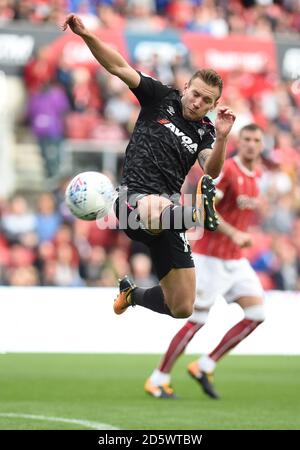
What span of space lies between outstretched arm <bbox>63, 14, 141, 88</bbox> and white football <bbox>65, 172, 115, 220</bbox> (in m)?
0.87

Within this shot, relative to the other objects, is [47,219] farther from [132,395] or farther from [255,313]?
[132,395]

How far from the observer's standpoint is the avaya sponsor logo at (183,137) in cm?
870

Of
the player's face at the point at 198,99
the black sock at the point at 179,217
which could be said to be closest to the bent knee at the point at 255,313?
the black sock at the point at 179,217

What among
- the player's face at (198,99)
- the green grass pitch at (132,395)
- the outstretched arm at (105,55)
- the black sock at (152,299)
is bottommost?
the green grass pitch at (132,395)

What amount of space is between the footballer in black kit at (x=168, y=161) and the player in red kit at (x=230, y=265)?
63.6 inches

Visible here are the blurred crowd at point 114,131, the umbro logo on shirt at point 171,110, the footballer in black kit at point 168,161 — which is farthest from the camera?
the blurred crowd at point 114,131

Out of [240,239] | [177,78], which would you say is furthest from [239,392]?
[177,78]

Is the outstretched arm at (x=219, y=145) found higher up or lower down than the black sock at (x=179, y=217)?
higher up

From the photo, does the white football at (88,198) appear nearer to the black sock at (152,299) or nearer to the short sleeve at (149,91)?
the short sleeve at (149,91)

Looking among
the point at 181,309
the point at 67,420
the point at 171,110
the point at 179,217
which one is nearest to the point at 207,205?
the point at 179,217

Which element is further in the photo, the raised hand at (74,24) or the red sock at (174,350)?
the red sock at (174,350)

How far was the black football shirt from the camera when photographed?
8641 mm

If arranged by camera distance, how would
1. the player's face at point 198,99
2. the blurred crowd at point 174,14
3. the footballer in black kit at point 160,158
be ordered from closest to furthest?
the player's face at point 198,99 → the footballer in black kit at point 160,158 → the blurred crowd at point 174,14

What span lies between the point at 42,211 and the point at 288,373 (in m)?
5.37
